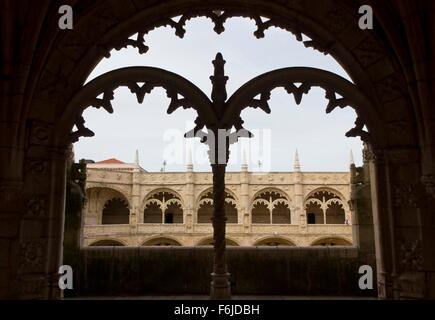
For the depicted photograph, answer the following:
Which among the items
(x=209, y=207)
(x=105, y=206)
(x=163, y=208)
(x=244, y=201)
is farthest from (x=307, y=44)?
(x=105, y=206)

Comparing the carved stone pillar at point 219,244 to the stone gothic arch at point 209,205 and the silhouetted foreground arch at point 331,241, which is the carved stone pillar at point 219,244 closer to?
the stone gothic arch at point 209,205

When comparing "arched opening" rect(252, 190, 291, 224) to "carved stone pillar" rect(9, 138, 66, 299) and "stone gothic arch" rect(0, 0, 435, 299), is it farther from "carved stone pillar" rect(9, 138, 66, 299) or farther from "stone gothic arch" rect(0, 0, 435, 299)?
"carved stone pillar" rect(9, 138, 66, 299)

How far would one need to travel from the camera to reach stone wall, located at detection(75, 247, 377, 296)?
12.3 ft

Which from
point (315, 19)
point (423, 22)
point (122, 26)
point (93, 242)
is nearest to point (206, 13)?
point (122, 26)

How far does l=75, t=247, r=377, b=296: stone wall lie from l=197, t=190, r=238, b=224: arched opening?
65.6ft

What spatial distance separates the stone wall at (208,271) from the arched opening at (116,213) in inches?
903

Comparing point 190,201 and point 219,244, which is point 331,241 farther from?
point 219,244

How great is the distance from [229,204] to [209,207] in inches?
64.3

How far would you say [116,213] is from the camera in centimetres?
2625

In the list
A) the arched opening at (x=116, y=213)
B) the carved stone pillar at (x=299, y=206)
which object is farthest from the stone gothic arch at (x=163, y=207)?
the carved stone pillar at (x=299, y=206)

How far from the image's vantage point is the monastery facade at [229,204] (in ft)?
74.9

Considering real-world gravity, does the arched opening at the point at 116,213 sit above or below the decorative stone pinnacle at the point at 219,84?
below

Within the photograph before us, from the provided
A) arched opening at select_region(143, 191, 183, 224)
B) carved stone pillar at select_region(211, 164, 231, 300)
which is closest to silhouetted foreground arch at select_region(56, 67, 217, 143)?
carved stone pillar at select_region(211, 164, 231, 300)

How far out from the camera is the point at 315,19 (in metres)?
3.20
